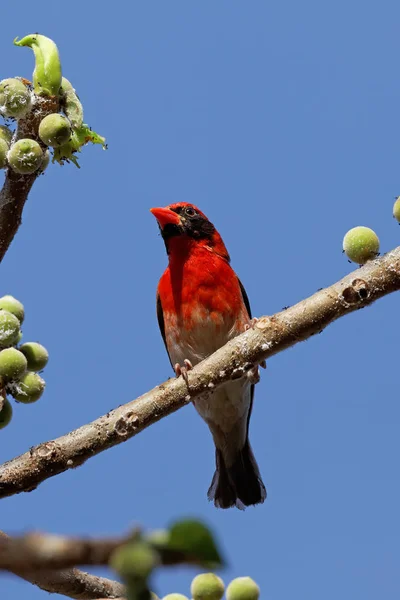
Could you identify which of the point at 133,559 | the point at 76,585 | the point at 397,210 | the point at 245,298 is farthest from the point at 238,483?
the point at 133,559

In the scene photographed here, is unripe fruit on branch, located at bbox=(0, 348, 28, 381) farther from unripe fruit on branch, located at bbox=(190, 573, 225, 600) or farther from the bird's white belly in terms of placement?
the bird's white belly

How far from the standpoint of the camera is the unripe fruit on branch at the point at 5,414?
278 centimetres

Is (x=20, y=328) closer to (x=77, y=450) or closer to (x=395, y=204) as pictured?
(x=77, y=450)

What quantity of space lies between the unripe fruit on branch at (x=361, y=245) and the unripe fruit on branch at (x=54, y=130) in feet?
3.91

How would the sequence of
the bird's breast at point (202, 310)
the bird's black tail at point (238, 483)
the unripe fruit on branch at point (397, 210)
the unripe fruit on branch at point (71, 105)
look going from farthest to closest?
the bird's black tail at point (238, 483)
the bird's breast at point (202, 310)
the unripe fruit on branch at point (71, 105)
the unripe fruit on branch at point (397, 210)

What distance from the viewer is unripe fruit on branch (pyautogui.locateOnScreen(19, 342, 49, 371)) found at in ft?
9.80

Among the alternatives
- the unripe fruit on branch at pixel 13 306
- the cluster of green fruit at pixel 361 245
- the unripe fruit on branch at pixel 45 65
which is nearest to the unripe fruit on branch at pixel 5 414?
the unripe fruit on branch at pixel 13 306

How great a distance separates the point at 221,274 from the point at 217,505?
2309 millimetres

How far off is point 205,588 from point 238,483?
4.97 meters

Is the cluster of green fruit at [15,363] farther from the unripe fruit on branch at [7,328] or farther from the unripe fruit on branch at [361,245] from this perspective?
the unripe fruit on branch at [361,245]

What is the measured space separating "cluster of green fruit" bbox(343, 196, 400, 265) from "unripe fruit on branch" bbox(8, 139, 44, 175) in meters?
1.25

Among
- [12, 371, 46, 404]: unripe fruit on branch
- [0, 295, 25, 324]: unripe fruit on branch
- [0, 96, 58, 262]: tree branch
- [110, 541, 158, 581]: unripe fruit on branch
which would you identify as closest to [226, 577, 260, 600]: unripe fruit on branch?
[12, 371, 46, 404]: unripe fruit on branch

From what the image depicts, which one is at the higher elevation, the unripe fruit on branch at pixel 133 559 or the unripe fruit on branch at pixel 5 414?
the unripe fruit on branch at pixel 5 414

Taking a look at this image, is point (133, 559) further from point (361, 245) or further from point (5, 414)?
point (361, 245)
